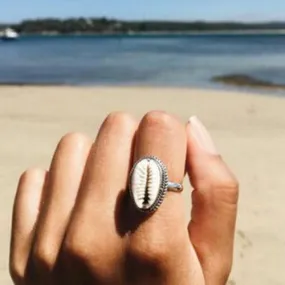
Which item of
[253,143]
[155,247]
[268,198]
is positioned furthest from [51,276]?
[253,143]

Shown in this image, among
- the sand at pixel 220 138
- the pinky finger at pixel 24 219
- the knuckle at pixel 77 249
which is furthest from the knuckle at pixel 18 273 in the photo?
the sand at pixel 220 138

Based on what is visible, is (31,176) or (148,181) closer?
(148,181)

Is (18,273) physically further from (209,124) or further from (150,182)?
(209,124)

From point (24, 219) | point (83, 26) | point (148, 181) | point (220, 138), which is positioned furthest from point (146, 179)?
point (83, 26)

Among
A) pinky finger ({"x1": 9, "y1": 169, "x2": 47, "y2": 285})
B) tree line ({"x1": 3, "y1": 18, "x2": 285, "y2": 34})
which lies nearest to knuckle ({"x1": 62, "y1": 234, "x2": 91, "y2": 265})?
pinky finger ({"x1": 9, "y1": 169, "x2": 47, "y2": 285})

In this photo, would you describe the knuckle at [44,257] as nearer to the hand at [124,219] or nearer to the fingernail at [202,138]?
the hand at [124,219]

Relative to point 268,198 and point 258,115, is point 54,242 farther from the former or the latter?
point 258,115
